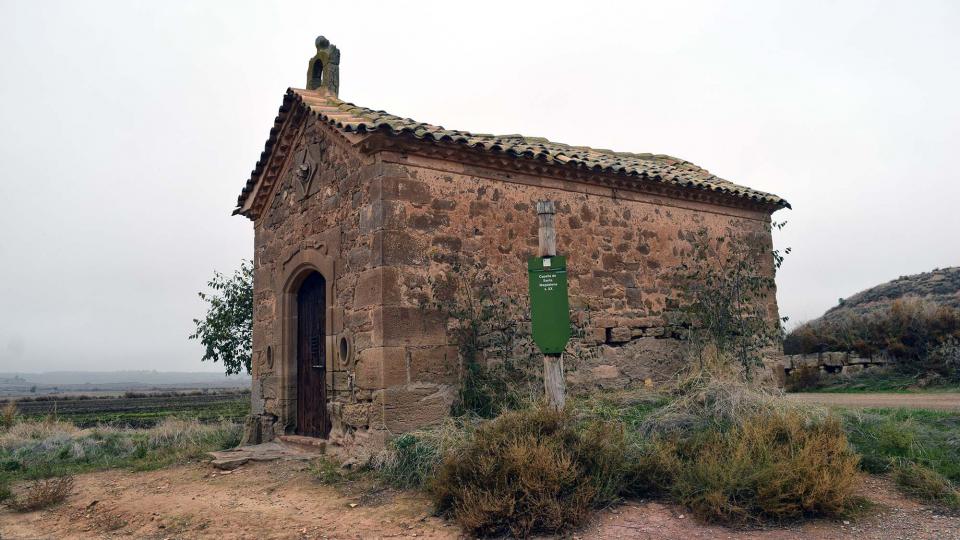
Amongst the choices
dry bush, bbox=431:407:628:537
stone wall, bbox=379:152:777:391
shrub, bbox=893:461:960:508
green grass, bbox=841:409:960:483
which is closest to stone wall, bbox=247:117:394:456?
stone wall, bbox=379:152:777:391

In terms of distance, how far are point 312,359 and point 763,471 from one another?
6.24m

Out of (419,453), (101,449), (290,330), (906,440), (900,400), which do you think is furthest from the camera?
(900,400)

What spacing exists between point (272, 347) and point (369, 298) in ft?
10.0

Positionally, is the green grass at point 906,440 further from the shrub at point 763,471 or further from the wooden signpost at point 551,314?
the wooden signpost at point 551,314

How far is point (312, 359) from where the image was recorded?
9.54 meters

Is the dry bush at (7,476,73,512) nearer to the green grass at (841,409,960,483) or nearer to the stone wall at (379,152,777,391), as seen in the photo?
the stone wall at (379,152,777,391)

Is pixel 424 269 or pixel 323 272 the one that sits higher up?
pixel 323 272

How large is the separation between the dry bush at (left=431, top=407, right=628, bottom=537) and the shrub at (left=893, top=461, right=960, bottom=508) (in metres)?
2.32

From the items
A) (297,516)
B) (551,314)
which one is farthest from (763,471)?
(297,516)

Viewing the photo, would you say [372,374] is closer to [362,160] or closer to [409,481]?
[409,481]

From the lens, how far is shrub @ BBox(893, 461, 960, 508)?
5363mm

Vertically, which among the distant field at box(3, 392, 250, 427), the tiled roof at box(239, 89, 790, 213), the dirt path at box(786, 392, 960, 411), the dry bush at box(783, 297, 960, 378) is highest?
the tiled roof at box(239, 89, 790, 213)

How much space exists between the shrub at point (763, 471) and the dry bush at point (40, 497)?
5.93m

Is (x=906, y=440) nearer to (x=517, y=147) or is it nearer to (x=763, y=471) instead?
(x=763, y=471)
